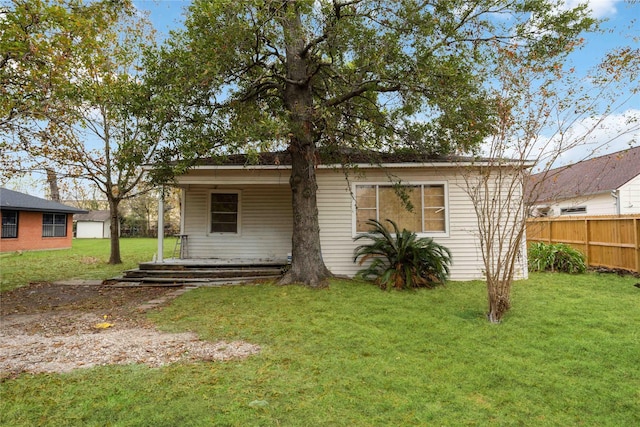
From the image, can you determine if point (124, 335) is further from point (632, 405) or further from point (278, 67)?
point (278, 67)

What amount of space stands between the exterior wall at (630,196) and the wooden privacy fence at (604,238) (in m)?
3.36

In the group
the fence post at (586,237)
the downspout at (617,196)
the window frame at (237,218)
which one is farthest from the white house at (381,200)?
the downspout at (617,196)

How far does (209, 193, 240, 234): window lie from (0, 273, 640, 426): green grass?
16.5 ft

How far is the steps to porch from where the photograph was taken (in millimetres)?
8492

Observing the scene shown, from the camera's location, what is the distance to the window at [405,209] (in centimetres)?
886

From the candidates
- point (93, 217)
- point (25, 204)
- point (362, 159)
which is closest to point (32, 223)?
point (25, 204)

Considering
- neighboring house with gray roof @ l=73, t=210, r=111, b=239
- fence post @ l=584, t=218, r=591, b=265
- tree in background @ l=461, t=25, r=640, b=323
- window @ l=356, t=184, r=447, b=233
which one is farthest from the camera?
neighboring house with gray roof @ l=73, t=210, r=111, b=239

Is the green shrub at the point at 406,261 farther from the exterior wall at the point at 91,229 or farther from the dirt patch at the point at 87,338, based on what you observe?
the exterior wall at the point at 91,229

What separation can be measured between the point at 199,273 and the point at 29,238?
644 inches

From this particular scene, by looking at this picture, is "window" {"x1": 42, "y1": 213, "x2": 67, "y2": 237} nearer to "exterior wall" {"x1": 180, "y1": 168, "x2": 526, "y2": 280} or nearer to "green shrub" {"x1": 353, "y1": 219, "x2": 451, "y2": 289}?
"exterior wall" {"x1": 180, "y1": 168, "x2": 526, "y2": 280}

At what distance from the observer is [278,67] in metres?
7.94

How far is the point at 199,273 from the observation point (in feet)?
28.7

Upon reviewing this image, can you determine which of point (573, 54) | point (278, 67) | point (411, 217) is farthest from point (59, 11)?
point (573, 54)

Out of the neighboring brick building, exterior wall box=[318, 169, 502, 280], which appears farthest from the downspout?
the neighboring brick building
